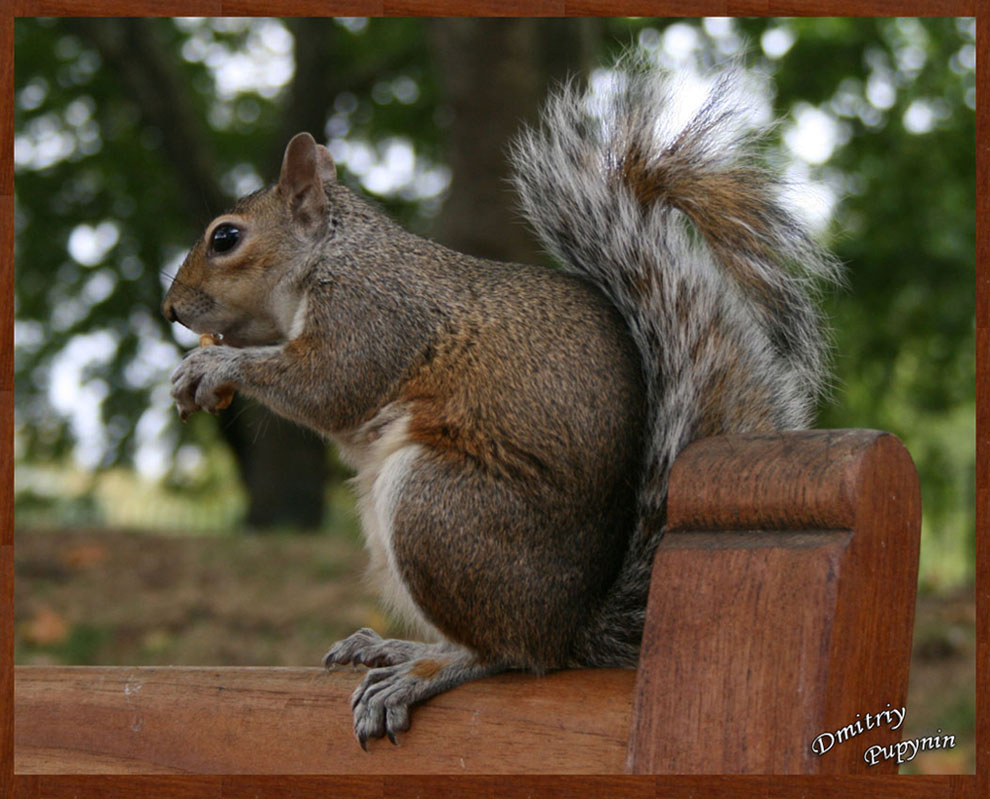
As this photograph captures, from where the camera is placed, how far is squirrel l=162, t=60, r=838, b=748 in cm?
86

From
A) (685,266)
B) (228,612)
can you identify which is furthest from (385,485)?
(228,612)

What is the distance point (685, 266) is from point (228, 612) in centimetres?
206

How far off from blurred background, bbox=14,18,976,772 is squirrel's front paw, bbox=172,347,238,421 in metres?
0.14

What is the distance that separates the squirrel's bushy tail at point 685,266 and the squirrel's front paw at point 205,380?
0.97 ft

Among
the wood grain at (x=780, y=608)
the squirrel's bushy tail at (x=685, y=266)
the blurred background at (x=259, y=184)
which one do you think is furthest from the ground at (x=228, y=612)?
the wood grain at (x=780, y=608)

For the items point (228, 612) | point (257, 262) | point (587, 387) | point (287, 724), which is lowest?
point (287, 724)

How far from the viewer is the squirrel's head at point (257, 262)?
3.67 feet

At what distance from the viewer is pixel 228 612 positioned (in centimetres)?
269

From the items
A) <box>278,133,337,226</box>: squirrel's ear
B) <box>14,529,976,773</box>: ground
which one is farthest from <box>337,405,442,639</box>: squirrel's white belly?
<box>14,529,976,773</box>: ground

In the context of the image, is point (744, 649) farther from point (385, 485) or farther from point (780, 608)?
point (385, 485)

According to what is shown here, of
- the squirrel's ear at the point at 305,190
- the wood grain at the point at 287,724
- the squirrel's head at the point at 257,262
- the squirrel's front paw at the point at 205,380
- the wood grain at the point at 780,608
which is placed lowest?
the wood grain at the point at 287,724

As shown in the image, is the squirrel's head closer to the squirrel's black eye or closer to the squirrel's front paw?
the squirrel's black eye

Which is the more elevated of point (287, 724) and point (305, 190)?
point (305, 190)

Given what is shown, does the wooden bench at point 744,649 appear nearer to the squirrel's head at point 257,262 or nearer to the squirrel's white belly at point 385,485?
the squirrel's white belly at point 385,485
